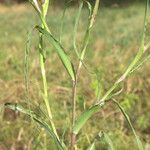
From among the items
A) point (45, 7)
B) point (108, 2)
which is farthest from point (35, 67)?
point (108, 2)

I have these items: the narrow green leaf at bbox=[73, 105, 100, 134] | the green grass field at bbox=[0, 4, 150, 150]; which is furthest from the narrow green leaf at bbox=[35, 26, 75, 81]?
the green grass field at bbox=[0, 4, 150, 150]

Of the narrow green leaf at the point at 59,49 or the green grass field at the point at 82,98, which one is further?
the green grass field at the point at 82,98

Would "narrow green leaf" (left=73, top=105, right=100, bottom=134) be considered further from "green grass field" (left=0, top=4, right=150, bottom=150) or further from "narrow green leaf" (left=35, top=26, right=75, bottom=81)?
"green grass field" (left=0, top=4, right=150, bottom=150)

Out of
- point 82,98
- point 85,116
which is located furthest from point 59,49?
point 82,98

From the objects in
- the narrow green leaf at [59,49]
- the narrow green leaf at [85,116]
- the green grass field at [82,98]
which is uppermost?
the narrow green leaf at [59,49]

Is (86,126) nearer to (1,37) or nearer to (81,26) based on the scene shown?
(1,37)

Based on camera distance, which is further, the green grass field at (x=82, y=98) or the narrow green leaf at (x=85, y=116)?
the green grass field at (x=82, y=98)

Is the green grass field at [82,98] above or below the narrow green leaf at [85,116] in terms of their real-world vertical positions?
below

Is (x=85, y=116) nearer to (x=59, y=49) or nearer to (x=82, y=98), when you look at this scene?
(x=59, y=49)

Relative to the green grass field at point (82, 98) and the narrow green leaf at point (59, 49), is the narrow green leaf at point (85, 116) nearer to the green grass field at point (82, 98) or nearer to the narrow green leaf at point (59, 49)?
the narrow green leaf at point (59, 49)

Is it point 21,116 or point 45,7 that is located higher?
point 45,7

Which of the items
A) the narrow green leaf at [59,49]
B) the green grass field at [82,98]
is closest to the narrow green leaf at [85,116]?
the narrow green leaf at [59,49]
